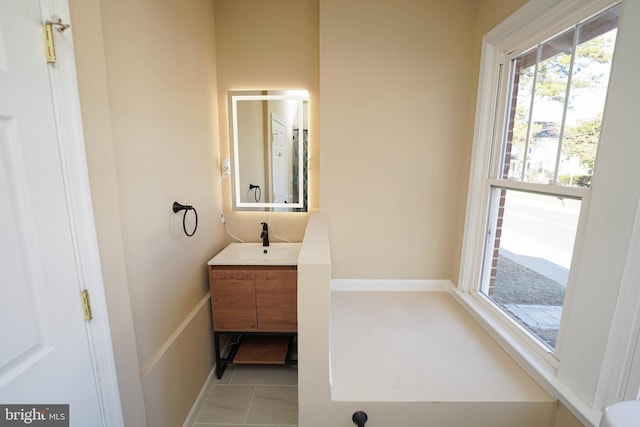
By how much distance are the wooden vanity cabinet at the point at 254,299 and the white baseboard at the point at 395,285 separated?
0.47 m

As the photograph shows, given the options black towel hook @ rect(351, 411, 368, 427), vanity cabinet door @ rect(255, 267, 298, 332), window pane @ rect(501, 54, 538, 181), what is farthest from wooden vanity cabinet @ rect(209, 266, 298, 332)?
window pane @ rect(501, 54, 538, 181)

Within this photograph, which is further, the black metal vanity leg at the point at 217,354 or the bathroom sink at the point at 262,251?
Answer: the bathroom sink at the point at 262,251

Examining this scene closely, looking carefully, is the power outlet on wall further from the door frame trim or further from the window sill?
the window sill

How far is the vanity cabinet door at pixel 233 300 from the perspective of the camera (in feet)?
6.28

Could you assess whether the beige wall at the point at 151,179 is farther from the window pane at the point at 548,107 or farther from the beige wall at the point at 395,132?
the window pane at the point at 548,107

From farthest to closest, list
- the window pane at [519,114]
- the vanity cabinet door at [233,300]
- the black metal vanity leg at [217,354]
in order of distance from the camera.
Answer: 1. the black metal vanity leg at [217,354]
2. the vanity cabinet door at [233,300]
3. the window pane at [519,114]

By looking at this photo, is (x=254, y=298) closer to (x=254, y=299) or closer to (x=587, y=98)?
(x=254, y=299)

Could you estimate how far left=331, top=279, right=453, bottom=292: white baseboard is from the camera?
2205 millimetres

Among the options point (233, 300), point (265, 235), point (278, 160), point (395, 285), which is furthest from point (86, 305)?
point (395, 285)

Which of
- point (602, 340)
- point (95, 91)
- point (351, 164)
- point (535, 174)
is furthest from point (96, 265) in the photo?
point (535, 174)

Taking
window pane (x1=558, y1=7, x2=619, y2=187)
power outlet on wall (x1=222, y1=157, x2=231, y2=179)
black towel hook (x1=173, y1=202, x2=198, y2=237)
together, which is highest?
window pane (x1=558, y1=7, x2=619, y2=187)

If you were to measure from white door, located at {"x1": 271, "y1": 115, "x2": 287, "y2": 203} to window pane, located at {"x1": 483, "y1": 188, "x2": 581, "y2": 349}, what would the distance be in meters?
1.62

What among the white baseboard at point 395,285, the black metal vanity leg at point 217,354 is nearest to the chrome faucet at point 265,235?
the white baseboard at point 395,285

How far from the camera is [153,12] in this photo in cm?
133
